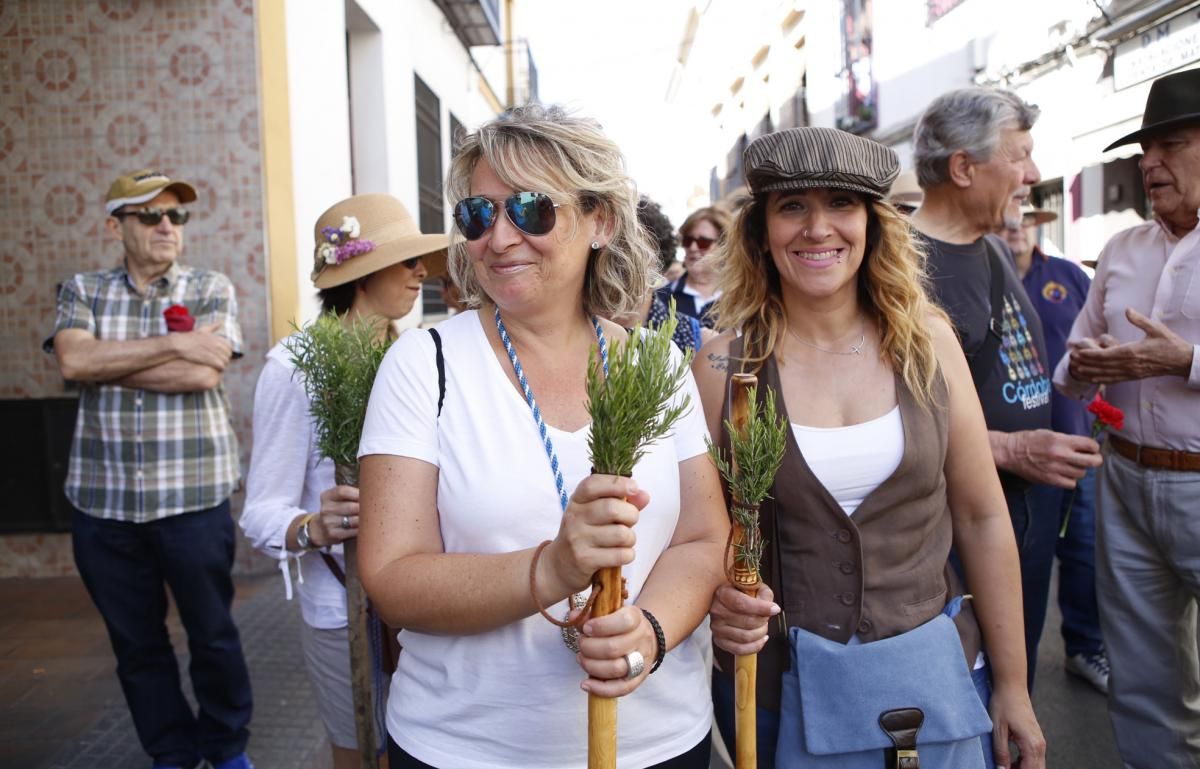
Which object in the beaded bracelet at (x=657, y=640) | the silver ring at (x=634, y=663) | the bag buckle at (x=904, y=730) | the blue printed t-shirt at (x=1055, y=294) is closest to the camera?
the silver ring at (x=634, y=663)

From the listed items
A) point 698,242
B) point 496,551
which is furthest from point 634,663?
point 698,242

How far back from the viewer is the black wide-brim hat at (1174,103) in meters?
2.82

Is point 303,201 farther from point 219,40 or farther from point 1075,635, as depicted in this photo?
point 1075,635

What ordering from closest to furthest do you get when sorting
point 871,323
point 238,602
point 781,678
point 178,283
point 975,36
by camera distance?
point 781,678 < point 871,323 < point 178,283 < point 238,602 < point 975,36

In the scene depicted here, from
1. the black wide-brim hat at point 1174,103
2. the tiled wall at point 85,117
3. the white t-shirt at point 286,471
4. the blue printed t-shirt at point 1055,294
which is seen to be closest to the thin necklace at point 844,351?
the white t-shirt at point 286,471

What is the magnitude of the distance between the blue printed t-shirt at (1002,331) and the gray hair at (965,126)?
0.32 metres

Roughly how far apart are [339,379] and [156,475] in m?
1.87

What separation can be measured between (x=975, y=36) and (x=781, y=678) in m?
12.5

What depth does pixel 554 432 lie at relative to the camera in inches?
64.0

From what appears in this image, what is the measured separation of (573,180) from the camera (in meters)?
1.69

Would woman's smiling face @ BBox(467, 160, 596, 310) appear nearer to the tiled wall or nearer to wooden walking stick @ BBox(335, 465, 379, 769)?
wooden walking stick @ BBox(335, 465, 379, 769)

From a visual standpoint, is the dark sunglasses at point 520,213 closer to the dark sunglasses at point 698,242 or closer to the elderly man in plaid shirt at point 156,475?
the elderly man in plaid shirt at point 156,475

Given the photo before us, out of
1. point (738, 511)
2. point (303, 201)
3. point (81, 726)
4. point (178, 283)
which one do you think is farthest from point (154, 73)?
point (738, 511)

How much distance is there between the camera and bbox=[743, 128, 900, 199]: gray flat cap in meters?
1.97
